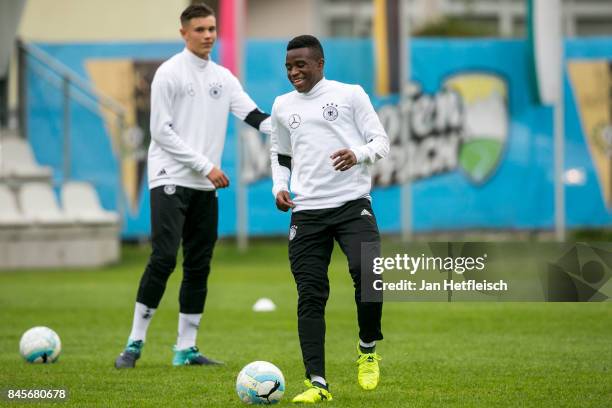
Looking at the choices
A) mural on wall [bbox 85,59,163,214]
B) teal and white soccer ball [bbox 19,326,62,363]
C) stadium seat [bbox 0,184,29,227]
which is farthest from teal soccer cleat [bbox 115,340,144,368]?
mural on wall [bbox 85,59,163,214]

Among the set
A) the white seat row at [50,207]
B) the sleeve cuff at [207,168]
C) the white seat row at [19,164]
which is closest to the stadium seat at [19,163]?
the white seat row at [19,164]

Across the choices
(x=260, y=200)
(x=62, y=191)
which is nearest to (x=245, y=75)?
(x=260, y=200)

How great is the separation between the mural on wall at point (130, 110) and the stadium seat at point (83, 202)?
41.6 inches

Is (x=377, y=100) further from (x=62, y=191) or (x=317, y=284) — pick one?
(x=317, y=284)

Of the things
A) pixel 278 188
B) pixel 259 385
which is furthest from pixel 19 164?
pixel 259 385

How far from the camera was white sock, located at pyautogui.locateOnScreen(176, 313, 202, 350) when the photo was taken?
9.38m

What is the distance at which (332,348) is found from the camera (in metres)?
10.4

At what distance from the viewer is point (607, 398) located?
7453mm

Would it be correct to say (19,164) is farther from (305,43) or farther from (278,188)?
(305,43)

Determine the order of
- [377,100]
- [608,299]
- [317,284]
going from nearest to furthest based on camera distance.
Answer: [608,299]
[317,284]
[377,100]

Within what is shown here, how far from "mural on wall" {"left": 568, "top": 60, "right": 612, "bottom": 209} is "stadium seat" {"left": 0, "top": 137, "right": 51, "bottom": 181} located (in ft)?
31.9

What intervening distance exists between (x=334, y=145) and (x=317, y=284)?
898mm

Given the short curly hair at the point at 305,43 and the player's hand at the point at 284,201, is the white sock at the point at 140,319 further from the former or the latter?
the short curly hair at the point at 305,43

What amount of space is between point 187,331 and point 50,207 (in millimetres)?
11517
